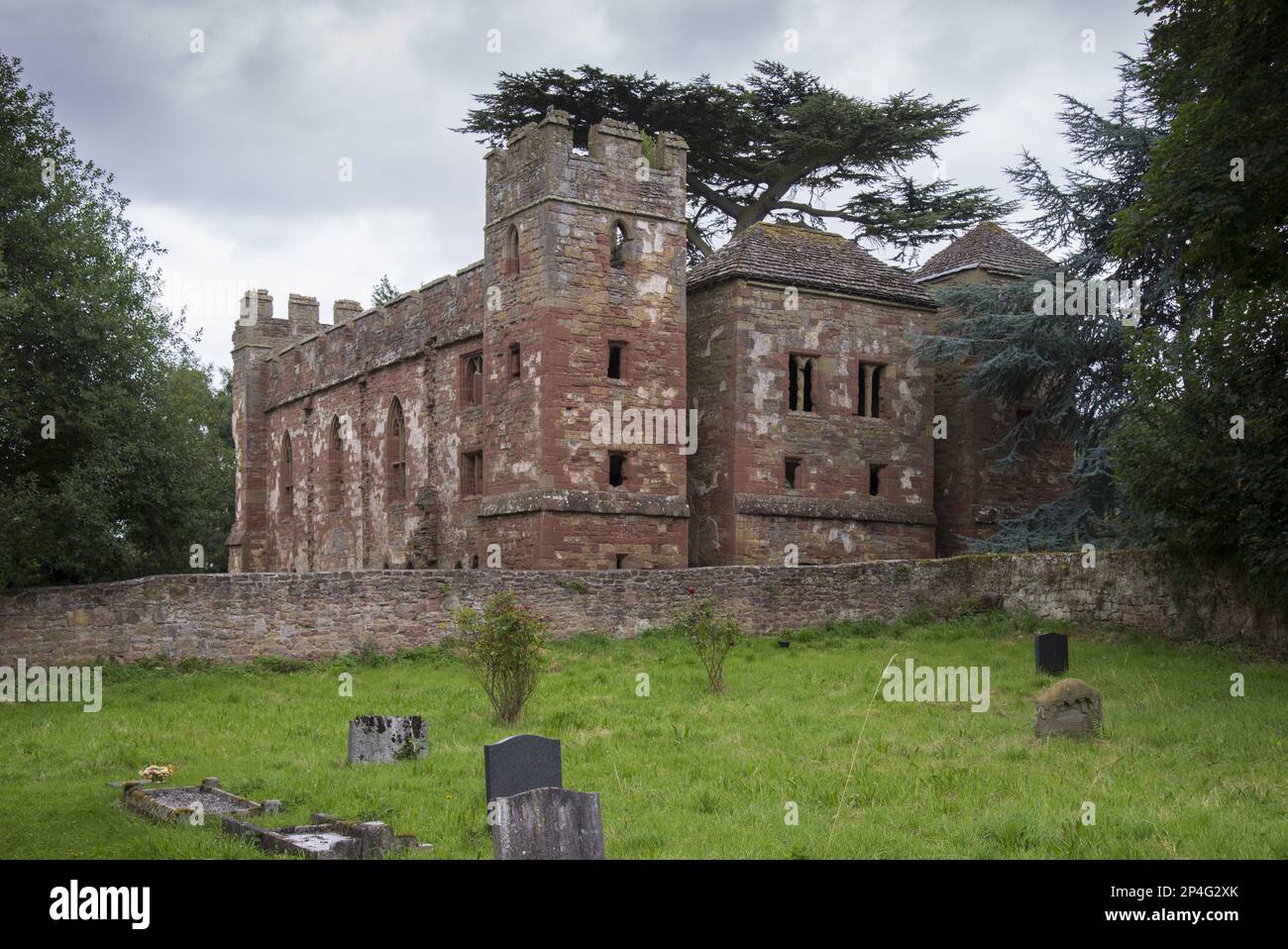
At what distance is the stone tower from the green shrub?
854 centimetres

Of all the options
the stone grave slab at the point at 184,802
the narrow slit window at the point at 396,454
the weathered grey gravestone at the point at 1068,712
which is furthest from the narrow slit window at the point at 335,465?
the weathered grey gravestone at the point at 1068,712

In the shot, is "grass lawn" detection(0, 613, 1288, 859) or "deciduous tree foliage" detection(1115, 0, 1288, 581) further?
"deciduous tree foliage" detection(1115, 0, 1288, 581)

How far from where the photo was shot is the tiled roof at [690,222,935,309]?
29.6 meters

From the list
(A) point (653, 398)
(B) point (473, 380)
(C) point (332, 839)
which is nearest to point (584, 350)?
(A) point (653, 398)

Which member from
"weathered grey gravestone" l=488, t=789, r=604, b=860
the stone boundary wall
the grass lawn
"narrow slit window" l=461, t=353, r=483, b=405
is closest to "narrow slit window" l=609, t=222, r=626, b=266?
"narrow slit window" l=461, t=353, r=483, b=405

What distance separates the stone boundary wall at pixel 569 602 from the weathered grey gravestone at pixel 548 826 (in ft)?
46.6

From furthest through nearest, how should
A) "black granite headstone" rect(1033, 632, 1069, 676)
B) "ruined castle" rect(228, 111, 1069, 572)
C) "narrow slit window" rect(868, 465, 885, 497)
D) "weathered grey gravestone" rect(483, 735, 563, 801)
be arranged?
"narrow slit window" rect(868, 465, 885, 497), "ruined castle" rect(228, 111, 1069, 572), "black granite headstone" rect(1033, 632, 1069, 676), "weathered grey gravestone" rect(483, 735, 563, 801)

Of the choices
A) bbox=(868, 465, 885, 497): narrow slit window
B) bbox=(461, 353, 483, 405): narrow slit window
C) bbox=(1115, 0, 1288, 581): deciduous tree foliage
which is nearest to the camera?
bbox=(1115, 0, 1288, 581): deciduous tree foliage

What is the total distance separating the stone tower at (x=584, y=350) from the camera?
2655 cm

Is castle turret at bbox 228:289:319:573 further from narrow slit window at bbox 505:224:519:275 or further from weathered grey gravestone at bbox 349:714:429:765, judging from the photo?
weathered grey gravestone at bbox 349:714:429:765

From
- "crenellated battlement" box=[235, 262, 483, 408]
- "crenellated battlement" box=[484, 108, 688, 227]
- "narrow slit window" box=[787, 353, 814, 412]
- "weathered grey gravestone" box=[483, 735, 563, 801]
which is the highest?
"crenellated battlement" box=[484, 108, 688, 227]

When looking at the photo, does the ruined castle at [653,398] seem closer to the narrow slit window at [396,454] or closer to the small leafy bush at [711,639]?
the narrow slit window at [396,454]

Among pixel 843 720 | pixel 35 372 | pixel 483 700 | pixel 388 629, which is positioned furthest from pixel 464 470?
pixel 843 720

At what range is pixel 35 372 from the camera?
830 inches
